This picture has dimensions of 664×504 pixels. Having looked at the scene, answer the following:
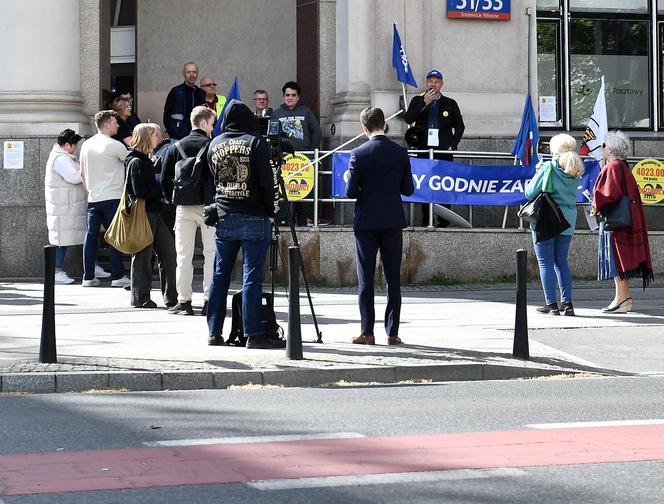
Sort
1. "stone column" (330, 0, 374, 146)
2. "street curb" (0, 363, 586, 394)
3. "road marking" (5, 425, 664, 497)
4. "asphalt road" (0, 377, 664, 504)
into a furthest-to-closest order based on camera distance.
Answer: "stone column" (330, 0, 374, 146) < "street curb" (0, 363, 586, 394) < "road marking" (5, 425, 664, 497) < "asphalt road" (0, 377, 664, 504)

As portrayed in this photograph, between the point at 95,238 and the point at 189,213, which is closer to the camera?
the point at 189,213

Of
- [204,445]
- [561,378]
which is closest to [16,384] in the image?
[204,445]

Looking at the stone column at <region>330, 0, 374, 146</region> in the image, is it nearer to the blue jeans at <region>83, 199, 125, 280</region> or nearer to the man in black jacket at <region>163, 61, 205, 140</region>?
the man in black jacket at <region>163, 61, 205, 140</region>

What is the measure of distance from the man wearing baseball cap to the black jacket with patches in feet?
22.5

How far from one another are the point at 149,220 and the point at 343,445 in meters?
7.23

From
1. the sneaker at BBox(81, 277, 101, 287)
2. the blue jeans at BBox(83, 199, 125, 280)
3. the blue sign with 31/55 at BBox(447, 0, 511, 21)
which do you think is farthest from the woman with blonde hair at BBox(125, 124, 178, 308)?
the blue sign with 31/55 at BBox(447, 0, 511, 21)

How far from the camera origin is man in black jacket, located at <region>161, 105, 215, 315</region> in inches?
516

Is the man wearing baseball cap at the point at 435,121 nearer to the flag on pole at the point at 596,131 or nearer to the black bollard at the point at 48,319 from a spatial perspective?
the flag on pole at the point at 596,131

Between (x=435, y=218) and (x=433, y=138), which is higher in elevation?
(x=433, y=138)

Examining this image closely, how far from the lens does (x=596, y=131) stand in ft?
63.3

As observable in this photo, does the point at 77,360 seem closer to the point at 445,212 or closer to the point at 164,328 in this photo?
the point at 164,328

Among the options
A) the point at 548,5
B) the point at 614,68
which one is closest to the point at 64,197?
the point at 548,5

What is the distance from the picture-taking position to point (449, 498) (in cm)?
604

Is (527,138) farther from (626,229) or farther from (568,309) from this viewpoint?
(568,309)
